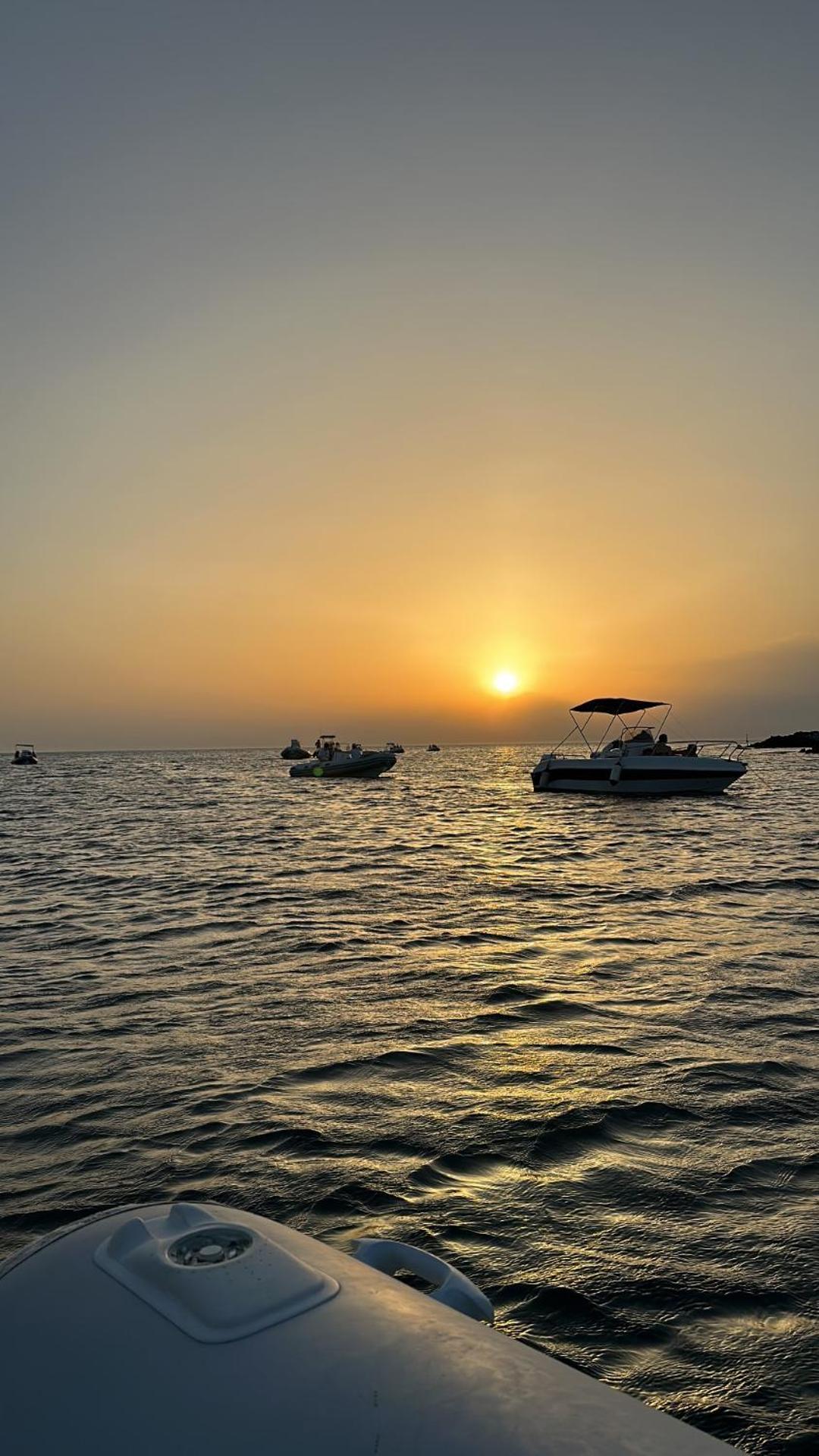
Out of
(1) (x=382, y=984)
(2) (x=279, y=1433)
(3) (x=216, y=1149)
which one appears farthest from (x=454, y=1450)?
(1) (x=382, y=984)

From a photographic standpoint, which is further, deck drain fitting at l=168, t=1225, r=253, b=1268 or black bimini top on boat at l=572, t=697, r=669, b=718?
black bimini top on boat at l=572, t=697, r=669, b=718

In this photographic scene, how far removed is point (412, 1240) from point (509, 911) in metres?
9.59

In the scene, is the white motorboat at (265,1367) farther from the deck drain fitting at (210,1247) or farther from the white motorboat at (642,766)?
the white motorboat at (642,766)

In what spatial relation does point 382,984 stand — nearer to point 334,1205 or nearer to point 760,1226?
point 334,1205

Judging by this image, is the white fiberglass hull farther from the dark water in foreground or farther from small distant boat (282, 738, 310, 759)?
small distant boat (282, 738, 310, 759)

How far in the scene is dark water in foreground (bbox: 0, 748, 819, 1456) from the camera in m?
3.48

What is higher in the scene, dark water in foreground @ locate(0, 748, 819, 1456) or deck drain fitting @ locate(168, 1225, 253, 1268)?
deck drain fitting @ locate(168, 1225, 253, 1268)

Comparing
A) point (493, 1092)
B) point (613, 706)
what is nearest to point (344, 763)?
point (613, 706)

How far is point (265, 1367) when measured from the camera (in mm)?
1751

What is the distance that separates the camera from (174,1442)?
5.20ft

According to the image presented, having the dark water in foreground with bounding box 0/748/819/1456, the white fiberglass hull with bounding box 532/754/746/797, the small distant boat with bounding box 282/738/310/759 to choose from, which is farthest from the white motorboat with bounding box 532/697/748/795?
the small distant boat with bounding box 282/738/310/759

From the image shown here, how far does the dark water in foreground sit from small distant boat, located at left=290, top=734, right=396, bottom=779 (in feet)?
176

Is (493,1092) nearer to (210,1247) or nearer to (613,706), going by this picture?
(210,1247)

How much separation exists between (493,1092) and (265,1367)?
435cm
